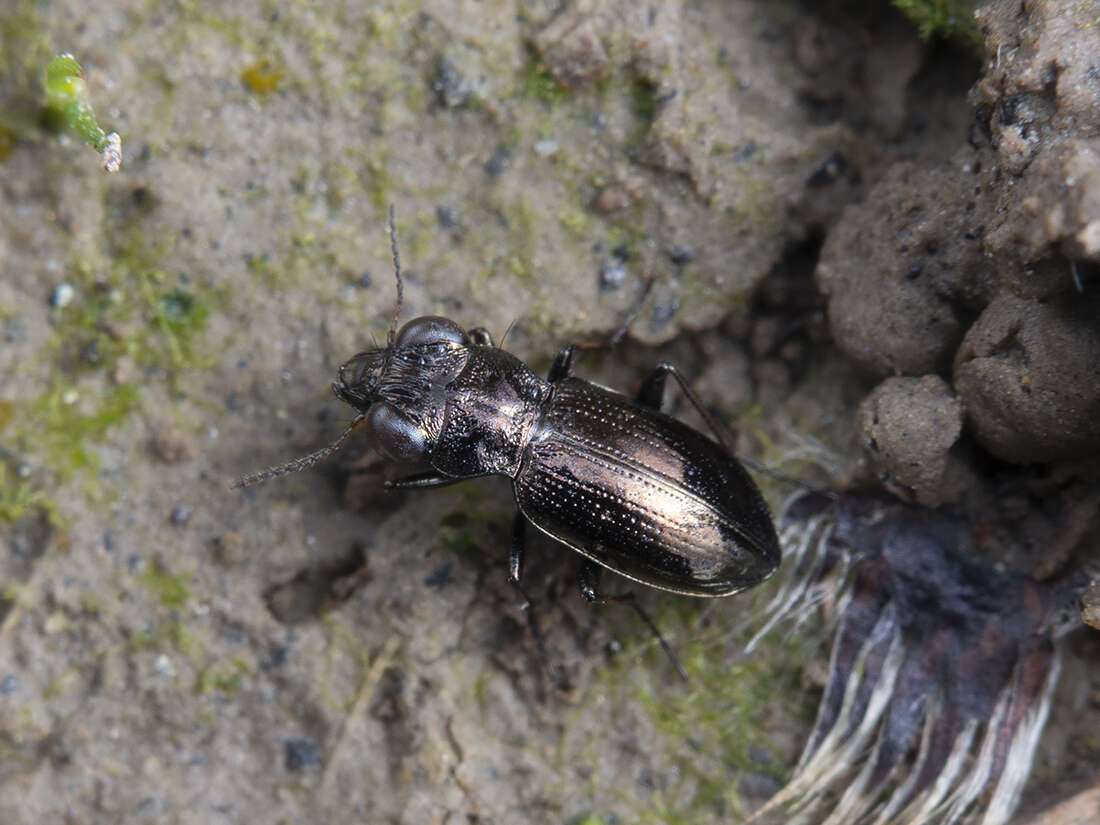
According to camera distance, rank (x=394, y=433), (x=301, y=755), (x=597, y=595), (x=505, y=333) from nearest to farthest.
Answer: (x=394, y=433) < (x=597, y=595) < (x=301, y=755) < (x=505, y=333)

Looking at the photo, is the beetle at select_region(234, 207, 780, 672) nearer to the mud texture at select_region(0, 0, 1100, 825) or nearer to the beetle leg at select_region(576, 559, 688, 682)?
the beetle leg at select_region(576, 559, 688, 682)

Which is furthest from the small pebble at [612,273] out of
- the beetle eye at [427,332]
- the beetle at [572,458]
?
the beetle eye at [427,332]

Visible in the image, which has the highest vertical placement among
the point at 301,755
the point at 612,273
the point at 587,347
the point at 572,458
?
the point at 612,273

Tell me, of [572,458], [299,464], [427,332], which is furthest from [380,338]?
[572,458]

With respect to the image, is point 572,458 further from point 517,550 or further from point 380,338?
point 380,338

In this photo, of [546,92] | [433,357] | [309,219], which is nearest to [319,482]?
[433,357]

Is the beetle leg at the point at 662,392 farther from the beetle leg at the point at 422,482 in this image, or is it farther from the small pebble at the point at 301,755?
the small pebble at the point at 301,755
